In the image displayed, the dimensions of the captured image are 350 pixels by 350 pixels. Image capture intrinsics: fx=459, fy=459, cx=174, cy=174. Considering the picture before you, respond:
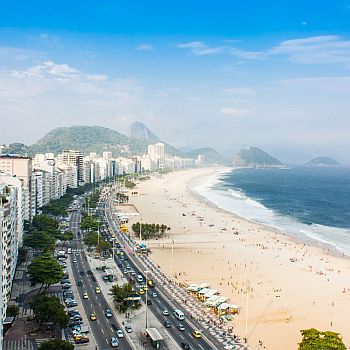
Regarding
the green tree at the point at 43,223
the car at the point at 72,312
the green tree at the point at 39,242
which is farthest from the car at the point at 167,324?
the green tree at the point at 43,223

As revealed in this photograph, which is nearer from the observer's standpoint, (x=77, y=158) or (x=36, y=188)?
(x=36, y=188)

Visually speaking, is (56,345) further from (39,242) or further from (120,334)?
(39,242)

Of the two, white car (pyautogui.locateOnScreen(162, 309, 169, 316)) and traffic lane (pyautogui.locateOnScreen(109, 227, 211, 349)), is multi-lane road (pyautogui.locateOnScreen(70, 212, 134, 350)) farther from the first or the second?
white car (pyautogui.locateOnScreen(162, 309, 169, 316))

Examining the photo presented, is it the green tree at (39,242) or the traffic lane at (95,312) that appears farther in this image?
the green tree at (39,242)

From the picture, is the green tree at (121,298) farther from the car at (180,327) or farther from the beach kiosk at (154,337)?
the beach kiosk at (154,337)

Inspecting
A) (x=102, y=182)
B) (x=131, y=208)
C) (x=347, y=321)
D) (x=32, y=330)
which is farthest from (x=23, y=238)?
(x=102, y=182)

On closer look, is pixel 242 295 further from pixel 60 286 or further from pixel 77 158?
pixel 77 158
